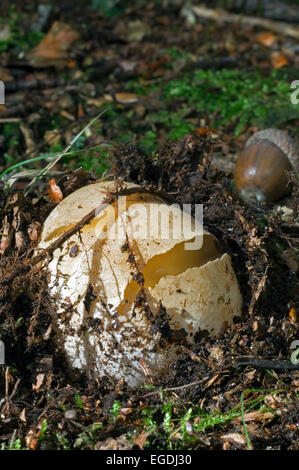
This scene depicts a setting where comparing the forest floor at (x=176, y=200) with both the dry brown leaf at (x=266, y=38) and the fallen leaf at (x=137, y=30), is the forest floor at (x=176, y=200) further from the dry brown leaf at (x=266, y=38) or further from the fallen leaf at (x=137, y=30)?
the dry brown leaf at (x=266, y=38)

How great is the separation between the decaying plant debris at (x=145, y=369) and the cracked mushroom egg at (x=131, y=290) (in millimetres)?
91

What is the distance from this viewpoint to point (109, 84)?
20.5 ft

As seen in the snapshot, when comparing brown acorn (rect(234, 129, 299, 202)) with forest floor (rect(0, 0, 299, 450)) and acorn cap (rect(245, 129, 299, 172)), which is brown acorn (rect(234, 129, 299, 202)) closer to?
acorn cap (rect(245, 129, 299, 172))

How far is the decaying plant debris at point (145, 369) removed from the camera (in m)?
2.74

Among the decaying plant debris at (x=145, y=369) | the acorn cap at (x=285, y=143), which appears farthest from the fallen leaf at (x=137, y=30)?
the decaying plant debris at (x=145, y=369)

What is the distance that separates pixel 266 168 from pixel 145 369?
241 centimetres

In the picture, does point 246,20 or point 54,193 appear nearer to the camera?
point 54,193

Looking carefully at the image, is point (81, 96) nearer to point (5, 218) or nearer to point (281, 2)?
point (5, 218)

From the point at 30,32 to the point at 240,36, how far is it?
2790 mm

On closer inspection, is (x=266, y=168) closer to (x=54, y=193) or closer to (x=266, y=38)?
(x=54, y=193)

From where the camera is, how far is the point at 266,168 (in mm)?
4703

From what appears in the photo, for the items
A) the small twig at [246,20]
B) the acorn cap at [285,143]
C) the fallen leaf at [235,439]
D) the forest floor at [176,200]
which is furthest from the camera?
the small twig at [246,20]

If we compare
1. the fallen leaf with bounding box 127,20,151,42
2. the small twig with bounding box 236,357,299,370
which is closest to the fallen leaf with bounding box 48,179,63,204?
the small twig with bounding box 236,357,299,370

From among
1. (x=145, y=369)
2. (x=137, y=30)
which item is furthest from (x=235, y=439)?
(x=137, y=30)
